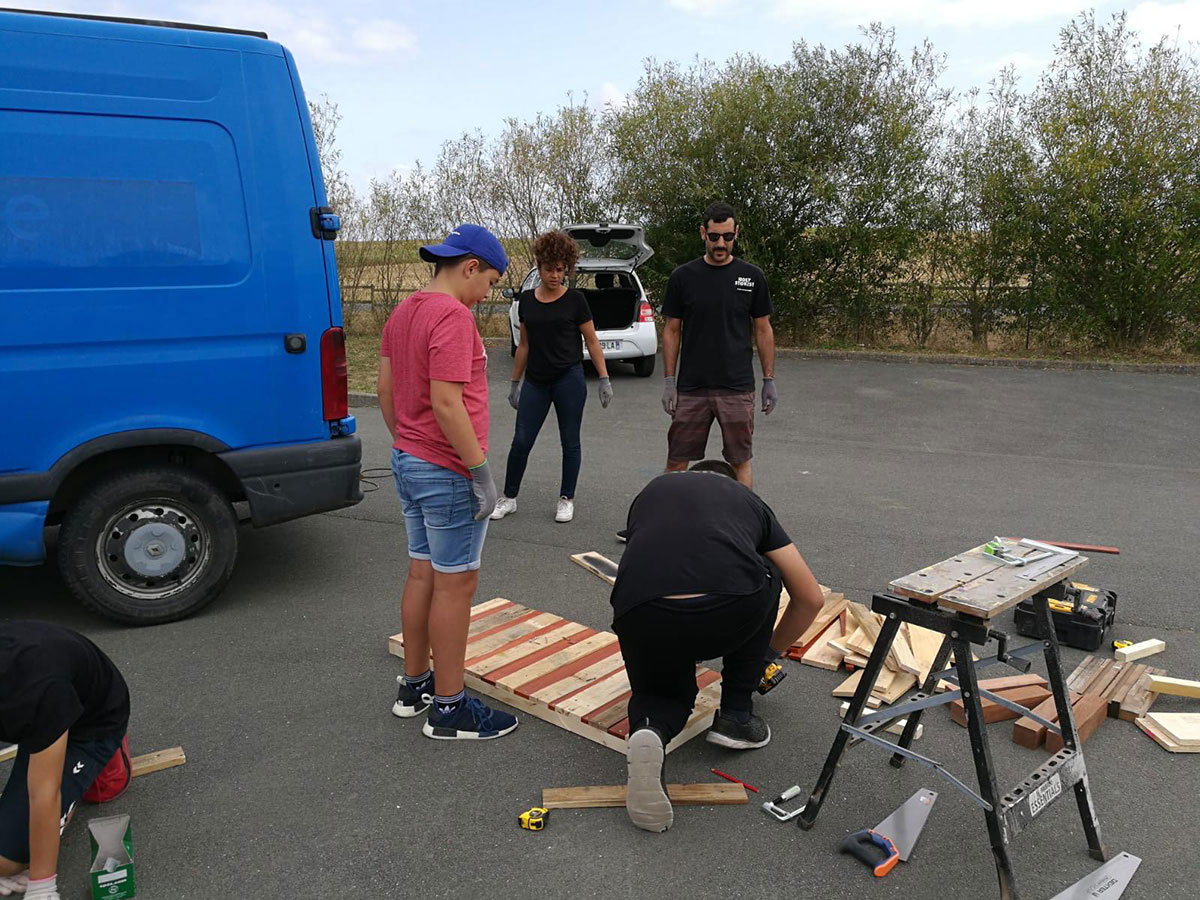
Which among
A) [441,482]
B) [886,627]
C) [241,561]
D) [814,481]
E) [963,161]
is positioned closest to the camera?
[886,627]

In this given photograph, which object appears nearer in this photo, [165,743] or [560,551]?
[165,743]

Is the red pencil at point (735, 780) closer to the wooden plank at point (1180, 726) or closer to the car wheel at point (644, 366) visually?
the wooden plank at point (1180, 726)

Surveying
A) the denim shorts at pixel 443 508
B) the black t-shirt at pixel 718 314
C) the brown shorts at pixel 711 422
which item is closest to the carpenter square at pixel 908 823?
the denim shorts at pixel 443 508

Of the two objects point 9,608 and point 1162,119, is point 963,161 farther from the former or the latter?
point 9,608

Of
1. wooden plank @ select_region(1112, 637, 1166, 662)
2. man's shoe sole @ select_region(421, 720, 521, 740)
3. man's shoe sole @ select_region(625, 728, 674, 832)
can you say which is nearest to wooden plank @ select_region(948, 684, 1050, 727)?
wooden plank @ select_region(1112, 637, 1166, 662)

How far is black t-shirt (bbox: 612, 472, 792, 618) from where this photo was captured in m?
3.04

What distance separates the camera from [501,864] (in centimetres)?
286

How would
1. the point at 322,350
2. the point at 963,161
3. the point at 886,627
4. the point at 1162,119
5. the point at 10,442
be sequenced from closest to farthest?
the point at 886,627 < the point at 10,442 < the point at 322,350 < the point at 1162,119 < the point at 963,161

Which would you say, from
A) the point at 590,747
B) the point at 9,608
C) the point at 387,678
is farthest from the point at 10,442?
the point at 590,747

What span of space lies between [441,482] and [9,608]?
118 inches

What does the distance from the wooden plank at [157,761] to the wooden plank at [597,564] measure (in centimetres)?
250

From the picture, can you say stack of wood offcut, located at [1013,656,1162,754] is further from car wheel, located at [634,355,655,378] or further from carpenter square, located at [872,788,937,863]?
car wheel, located at [634,355,655,378]

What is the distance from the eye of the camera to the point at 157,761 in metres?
3.38

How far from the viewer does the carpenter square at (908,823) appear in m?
2.91
